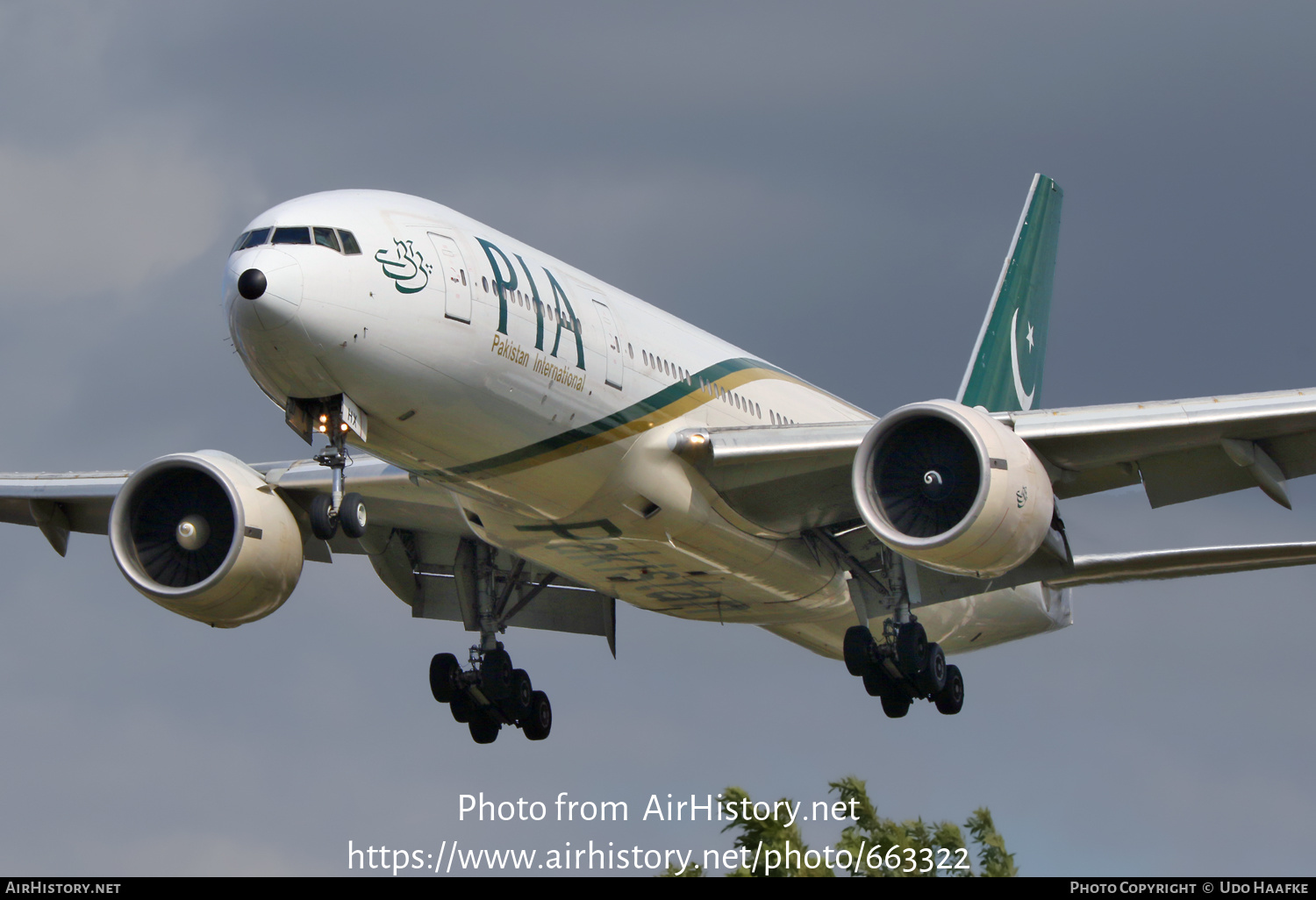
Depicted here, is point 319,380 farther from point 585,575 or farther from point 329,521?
point 585,575

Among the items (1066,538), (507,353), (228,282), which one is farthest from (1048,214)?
(228,282)

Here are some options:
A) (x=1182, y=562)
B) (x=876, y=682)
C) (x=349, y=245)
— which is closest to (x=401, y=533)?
(x=876, y=682)

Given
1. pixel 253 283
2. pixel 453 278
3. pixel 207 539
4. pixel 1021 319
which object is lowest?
pixel 207 539

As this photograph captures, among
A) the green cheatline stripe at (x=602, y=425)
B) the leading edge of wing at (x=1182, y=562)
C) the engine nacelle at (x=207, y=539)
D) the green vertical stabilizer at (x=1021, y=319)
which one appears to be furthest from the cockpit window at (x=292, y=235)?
the green vertical stabilizer at (x=1021, y=319)

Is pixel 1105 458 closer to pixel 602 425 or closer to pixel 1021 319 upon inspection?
pixel 602 425

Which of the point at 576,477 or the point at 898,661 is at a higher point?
the point at 576,477
